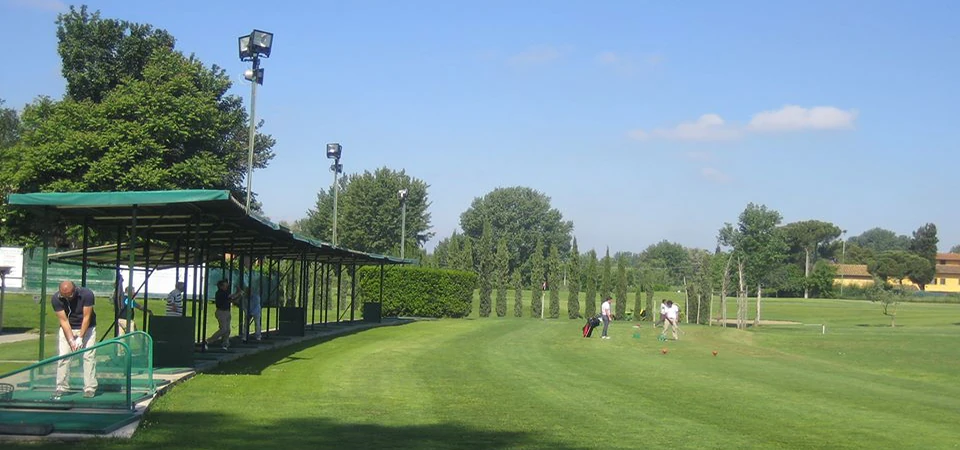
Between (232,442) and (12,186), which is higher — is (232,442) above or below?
below

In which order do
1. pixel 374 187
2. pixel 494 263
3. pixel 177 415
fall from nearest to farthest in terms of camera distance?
pixel 177 415 → pixel 494 263 → pixel 374 187

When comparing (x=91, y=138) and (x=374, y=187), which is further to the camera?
(x=374, y=187)

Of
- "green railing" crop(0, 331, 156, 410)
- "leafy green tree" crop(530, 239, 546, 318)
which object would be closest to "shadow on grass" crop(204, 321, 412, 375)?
"green railing" crop(0, 331, 156, 410)

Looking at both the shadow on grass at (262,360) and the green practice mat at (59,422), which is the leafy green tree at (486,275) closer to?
the shadow on grass at (262,360)

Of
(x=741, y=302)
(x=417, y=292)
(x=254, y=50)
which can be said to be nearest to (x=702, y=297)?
(x=741, y=302)

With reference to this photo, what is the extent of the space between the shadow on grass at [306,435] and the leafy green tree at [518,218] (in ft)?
357

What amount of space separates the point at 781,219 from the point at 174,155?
35.3 metres

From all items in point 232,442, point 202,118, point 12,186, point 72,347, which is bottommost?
point 232,442

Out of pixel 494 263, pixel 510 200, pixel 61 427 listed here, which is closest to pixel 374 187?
pixel 494 263

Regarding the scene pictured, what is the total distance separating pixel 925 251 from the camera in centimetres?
13600

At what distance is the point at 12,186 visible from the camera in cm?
4669

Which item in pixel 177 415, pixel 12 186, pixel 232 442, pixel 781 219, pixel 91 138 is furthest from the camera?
pixel 781 219

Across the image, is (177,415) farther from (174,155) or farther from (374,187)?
(374,187)

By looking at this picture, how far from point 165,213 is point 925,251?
13590cm
